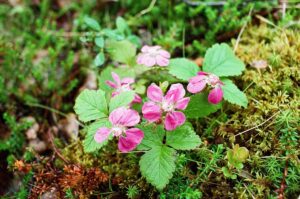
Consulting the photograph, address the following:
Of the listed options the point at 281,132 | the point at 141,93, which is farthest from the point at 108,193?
the point at 281,132

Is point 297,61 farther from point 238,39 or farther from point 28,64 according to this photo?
point 28,64

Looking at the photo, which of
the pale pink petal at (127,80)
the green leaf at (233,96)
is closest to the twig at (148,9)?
the pale pink petal at (127,80)

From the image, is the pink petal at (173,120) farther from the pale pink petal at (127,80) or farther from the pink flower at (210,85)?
the pale pink petal at (127,80)

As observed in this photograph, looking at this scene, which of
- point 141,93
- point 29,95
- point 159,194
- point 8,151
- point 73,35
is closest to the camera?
point 159,194

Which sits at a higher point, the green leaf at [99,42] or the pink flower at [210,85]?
the green leaf at [99,42]

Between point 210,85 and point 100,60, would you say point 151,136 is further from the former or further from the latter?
point 100,60

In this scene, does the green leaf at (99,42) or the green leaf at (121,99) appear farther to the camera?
the green leaf at (99,42)
